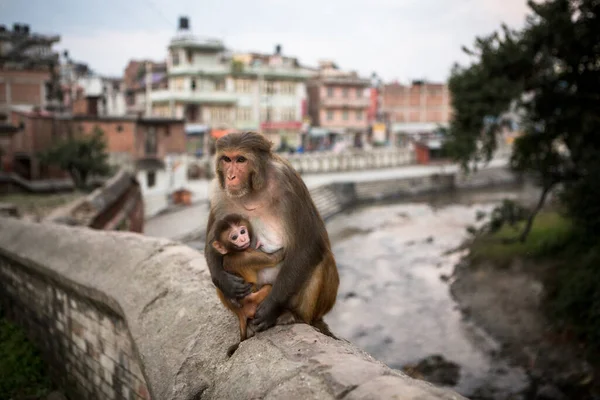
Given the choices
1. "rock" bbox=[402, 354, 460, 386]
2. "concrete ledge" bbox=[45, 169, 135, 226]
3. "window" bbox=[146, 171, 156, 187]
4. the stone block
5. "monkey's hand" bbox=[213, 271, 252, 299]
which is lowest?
"rock" bbox=[402, 354, 460, 386]

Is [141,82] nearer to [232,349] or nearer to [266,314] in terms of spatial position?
[232,349]

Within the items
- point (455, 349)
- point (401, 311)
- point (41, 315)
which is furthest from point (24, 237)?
point (401, 311)

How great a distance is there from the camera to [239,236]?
315 cm

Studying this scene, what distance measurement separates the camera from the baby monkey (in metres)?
3.17

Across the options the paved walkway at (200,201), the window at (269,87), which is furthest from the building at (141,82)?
the paved walkway at (200,201)

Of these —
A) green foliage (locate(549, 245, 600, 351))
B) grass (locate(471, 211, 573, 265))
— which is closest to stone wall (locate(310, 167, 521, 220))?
grass (locate(471, 211, 573, 265))

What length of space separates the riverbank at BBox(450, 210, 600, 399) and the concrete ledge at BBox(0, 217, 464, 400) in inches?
303

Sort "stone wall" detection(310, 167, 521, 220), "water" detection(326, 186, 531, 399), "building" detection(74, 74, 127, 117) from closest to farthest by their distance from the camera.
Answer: "water" detection(326, 186, 531, 399)
"stone wall" detection(310, 167, 521, 220)
"building" detection(74, 74, 127, 117)

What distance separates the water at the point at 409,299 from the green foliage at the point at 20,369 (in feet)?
22.4

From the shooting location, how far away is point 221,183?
3.31 m

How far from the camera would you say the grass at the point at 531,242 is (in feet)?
48.2

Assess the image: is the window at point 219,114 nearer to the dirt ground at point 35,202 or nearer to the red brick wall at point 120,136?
the red brick wall at point 120,136

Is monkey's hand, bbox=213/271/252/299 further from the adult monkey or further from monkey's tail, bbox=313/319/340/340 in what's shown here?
monkey's tail, bbox=313/319/340/340

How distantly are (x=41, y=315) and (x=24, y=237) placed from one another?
3.44 feet
